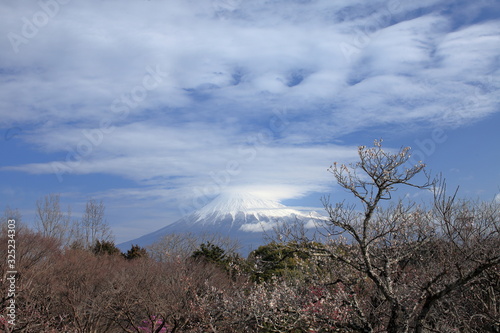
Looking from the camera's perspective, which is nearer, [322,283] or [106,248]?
[322,283]

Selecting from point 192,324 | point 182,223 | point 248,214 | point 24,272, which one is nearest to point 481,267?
point 192,324

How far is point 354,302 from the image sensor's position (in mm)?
8484

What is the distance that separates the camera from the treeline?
7.75m

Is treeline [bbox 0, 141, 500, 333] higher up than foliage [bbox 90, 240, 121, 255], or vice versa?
foliage [bbox 90, 240, 121, 255]

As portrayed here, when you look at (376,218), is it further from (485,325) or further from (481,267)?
(481,267)

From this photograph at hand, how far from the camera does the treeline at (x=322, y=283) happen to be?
25.4 ft

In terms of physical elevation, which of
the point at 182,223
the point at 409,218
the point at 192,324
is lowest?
the point at 192,324

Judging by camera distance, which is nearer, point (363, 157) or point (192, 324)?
point (363, 157)

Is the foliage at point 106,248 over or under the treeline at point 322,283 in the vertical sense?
over

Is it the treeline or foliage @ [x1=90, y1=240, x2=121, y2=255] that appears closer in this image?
the treeline

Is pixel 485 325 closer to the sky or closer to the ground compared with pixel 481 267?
closer to the ground

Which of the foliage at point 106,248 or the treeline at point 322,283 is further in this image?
the foliage at point 106,248

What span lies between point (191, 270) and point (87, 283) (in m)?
4.70

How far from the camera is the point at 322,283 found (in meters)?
9.43
